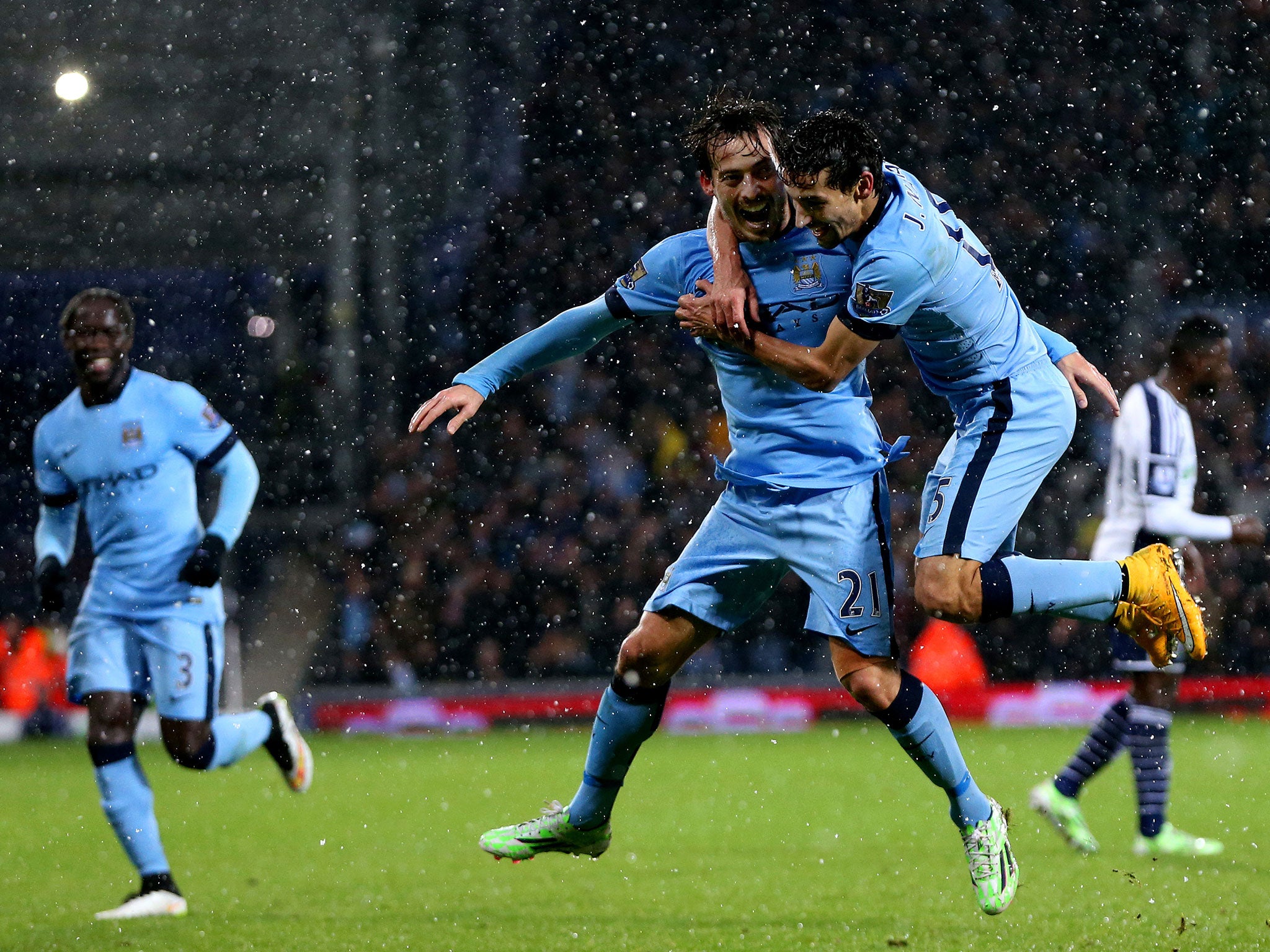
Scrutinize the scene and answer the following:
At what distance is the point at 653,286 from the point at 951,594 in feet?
3.84

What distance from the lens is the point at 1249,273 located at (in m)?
13.7

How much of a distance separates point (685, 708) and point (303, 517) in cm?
418

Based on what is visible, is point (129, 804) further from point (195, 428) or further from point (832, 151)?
point (832, 151)

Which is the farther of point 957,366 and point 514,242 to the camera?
point 514,242

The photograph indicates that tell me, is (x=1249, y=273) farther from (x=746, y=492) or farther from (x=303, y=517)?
(x=746, y=492)

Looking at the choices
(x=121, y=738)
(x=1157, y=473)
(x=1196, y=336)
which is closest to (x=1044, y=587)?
(x=1157, y=473)

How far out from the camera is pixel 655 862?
239 inches

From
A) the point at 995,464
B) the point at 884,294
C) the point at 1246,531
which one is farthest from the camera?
the point at 1246,531

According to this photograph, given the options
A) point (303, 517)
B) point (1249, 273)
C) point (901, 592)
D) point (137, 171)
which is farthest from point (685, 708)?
point (137, 171)

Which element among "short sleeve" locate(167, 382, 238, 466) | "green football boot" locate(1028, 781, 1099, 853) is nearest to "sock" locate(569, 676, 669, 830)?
"short sleeve" locate(167, 382, 238, 466)

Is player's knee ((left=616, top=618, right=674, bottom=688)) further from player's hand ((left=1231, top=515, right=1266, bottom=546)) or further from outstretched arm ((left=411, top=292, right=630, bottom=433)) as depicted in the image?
player's hand ((left=1231, top=515, right=1266, bottom=546))

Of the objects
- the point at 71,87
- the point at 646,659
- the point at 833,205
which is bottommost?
the point at 646,659

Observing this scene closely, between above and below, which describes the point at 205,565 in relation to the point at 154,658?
above

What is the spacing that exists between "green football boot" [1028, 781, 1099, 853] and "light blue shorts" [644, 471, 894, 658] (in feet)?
7.31
